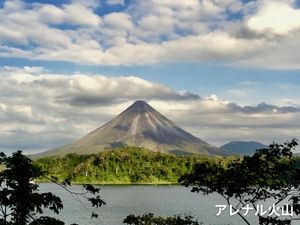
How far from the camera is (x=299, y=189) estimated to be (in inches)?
511

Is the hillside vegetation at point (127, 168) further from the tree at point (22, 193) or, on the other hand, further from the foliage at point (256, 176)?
the tree at point (22, 193)

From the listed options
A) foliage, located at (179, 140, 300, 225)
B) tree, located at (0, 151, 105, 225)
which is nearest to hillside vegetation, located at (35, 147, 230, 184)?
foliage, located at (179, 140, 300, 225)

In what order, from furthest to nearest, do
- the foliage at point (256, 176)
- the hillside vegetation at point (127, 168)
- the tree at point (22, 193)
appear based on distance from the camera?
the hillside vegetation at point (127, 168), the foliage at point (256, 176), the tree at point (22, 193)

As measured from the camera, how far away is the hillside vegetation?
155 metres

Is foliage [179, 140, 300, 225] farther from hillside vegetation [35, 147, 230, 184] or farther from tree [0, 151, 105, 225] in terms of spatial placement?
hillside vegetation [35, 147, 230, 184]

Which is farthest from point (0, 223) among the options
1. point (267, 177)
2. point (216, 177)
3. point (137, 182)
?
point (137, 182)

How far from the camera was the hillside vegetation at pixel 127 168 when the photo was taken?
15512 cm

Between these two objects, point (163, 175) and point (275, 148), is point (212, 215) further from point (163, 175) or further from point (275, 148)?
point (163, 175)

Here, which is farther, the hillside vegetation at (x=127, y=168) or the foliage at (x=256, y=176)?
the hillside vegetation at (x=127, y=168)

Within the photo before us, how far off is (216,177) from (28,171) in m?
5.27

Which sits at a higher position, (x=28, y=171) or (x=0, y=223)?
(x=28, y=171)

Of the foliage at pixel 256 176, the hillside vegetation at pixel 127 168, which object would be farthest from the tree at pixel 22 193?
the hillside vegetation at pixel 127 168

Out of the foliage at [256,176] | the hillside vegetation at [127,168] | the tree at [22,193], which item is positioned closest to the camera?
the tree at [22,193]

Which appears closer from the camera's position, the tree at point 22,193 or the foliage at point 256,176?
the tree at point 22,193
